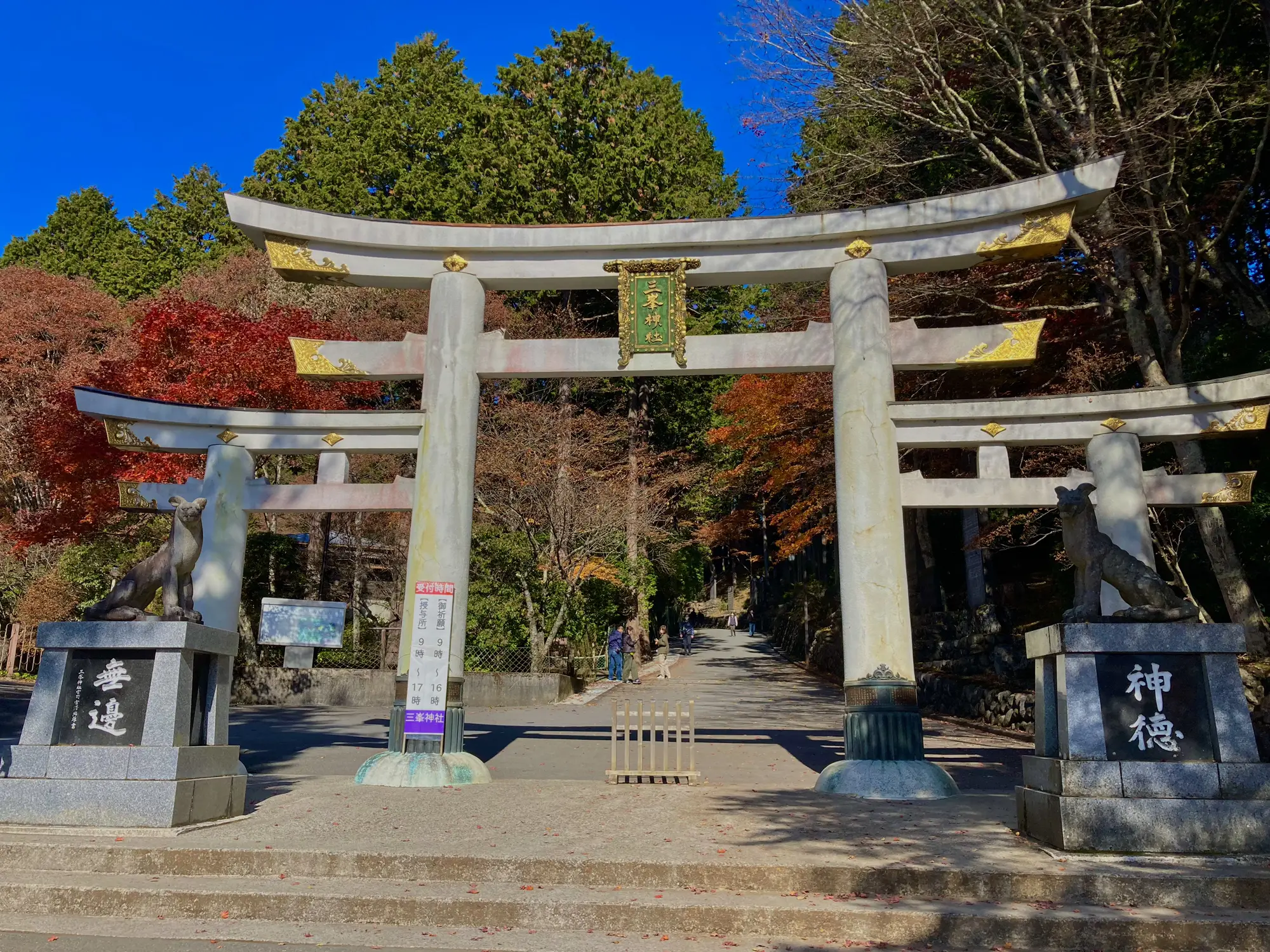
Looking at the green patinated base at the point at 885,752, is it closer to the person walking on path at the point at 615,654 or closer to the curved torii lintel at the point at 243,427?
the curved torii lintel at the point at 243,427


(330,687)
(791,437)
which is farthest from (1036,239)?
(330,687)

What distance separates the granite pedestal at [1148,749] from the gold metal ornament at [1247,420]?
3776 mm

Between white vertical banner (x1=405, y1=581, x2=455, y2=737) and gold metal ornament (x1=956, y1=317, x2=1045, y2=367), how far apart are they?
604cm

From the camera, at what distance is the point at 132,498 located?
10445 mm

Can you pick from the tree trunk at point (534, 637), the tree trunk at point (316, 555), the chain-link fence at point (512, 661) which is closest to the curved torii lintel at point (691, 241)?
the tree trunk at point (534, 637)

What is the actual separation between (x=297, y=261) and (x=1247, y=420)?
1027cm

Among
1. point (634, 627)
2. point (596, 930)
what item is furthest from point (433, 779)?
point (634, 627)

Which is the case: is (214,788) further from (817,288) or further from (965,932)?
(817,288)

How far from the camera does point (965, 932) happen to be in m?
4.80

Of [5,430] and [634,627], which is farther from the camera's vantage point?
[634,627]

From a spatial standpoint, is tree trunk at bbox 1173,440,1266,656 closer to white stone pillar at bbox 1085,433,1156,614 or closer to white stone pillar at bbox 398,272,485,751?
white stone pillar at bbox 1085,433,1156,614

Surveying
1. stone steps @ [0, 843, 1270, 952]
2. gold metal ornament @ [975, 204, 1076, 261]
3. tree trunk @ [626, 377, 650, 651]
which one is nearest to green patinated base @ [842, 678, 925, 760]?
stone steps @ [0, 843, 1270, 952]

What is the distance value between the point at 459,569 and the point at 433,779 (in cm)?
210

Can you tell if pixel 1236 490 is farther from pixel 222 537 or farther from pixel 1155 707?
pixel 222 537
